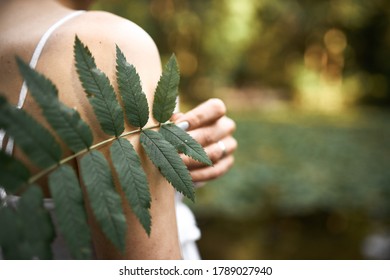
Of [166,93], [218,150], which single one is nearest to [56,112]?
[166,93]

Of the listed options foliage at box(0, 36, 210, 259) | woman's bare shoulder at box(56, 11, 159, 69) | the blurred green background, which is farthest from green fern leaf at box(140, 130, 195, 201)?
the blurred green background

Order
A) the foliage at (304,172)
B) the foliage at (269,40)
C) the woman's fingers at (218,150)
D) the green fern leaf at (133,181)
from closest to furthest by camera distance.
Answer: the green fern leaf at (133,181)
the woman's fingers at (218,150)
the foliage at (304,172)
the foliage at (269,40)

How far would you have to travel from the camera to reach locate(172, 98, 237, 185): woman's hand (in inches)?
54.5

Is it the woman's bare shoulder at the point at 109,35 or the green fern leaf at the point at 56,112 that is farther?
the woman's bare shoulder at the point at 109,35

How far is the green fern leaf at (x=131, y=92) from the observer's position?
95 cm

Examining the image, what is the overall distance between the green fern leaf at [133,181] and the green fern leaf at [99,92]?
0.17ft

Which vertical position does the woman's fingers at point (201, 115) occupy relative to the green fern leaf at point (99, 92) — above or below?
below

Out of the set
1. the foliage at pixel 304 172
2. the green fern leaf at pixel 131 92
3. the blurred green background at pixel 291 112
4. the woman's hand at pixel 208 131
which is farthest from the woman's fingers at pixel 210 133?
the foliage at pixel 304 172

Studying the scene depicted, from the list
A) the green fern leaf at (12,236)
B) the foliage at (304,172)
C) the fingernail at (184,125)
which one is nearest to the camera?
the green fern leaf at (12,236)

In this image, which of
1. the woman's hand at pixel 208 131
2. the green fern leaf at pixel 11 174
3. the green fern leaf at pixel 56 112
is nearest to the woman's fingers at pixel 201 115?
the woman's hand at pixel 208 131

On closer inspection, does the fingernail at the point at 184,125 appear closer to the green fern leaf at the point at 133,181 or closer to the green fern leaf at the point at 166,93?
the green fern leaf at the point at 166,93

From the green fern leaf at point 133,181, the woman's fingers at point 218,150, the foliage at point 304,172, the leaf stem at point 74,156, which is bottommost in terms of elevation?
the foliage at point 304,172

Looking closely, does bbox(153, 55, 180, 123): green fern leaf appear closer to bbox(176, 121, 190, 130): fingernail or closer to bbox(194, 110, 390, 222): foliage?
bbox(176, 121, 190, 130): fingernail

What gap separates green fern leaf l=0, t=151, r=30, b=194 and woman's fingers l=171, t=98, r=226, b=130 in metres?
0.62
